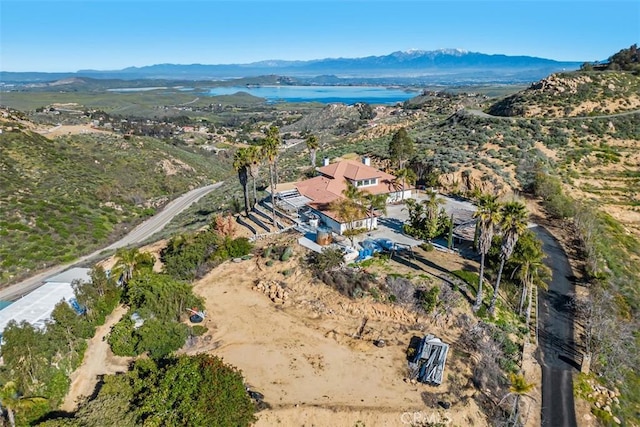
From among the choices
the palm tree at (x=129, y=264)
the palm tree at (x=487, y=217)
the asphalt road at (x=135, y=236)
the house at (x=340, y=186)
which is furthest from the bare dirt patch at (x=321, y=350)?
the asphalt road at (x=135, y=236)

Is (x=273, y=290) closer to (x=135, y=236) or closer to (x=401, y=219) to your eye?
(x=401, y=219)

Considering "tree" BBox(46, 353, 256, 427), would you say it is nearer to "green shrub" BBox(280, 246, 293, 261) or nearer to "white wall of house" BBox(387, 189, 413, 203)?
"green shrub" BBox(280, 246, 293, 261)

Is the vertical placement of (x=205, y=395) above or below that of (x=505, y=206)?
below

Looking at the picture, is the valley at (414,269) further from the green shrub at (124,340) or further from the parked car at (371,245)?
the green shrub at (124,340)

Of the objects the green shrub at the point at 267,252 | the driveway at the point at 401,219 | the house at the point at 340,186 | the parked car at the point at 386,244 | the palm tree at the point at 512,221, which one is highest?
the palm tree at the point at 512,221

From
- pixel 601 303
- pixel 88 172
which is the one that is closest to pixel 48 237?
pixel 88 172

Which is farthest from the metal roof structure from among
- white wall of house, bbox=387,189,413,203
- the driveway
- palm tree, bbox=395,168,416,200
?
palm tree, bbox=395,168,416,200

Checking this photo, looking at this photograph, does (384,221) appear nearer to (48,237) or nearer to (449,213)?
(449,213)
